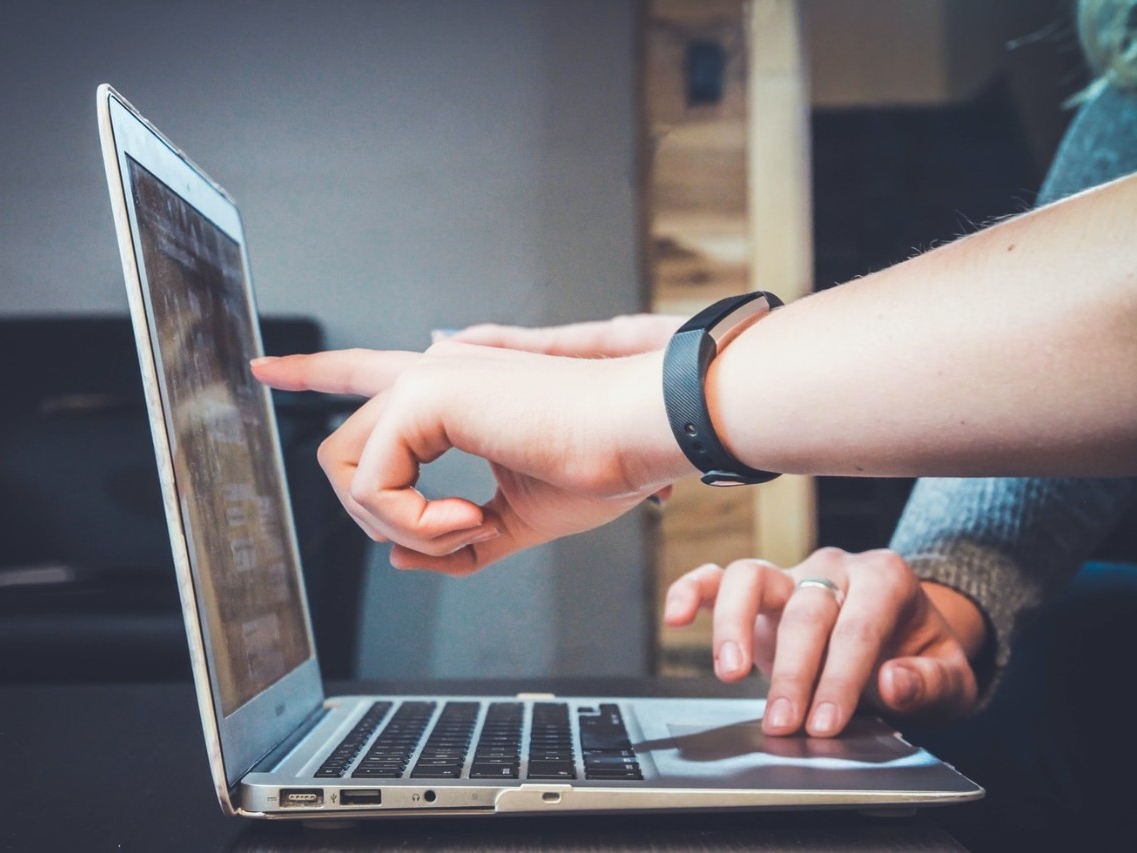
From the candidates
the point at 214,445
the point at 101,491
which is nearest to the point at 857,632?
the point at 214,445

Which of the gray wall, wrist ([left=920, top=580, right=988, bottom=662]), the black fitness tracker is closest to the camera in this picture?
the black fitness tracker

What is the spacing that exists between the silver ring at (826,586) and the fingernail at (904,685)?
57mm

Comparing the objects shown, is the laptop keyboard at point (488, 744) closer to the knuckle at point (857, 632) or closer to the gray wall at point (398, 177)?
the knuckle at point (857, 632)

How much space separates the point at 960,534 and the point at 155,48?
4.40ft

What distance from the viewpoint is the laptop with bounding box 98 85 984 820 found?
46 cm

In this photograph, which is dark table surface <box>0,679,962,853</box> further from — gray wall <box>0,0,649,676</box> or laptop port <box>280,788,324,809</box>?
gray wall <box>0,0,649,676</box>

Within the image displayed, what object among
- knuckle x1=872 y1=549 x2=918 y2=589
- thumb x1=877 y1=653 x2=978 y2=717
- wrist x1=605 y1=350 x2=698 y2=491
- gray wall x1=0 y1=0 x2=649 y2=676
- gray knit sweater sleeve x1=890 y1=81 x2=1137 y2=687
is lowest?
thumb x1=877 y1=653 x2=978 y2=717

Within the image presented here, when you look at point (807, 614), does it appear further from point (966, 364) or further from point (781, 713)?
point (966, 364)

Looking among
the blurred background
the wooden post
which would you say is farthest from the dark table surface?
the wooden post

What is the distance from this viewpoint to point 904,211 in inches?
71.1

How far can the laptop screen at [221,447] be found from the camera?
0.52m

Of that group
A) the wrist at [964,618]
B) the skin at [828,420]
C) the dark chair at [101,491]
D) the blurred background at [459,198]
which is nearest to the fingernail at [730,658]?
the skin at [828,420]

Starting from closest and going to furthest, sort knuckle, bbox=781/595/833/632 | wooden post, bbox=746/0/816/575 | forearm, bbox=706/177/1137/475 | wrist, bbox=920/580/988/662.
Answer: forearm, bbox=706/177/1137/475 → knuckle, bbox=781/595/833/632 → wrist, bbox=920/580/988/662 → wooden post, bbox=746/0/816/575

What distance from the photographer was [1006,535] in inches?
34.1
